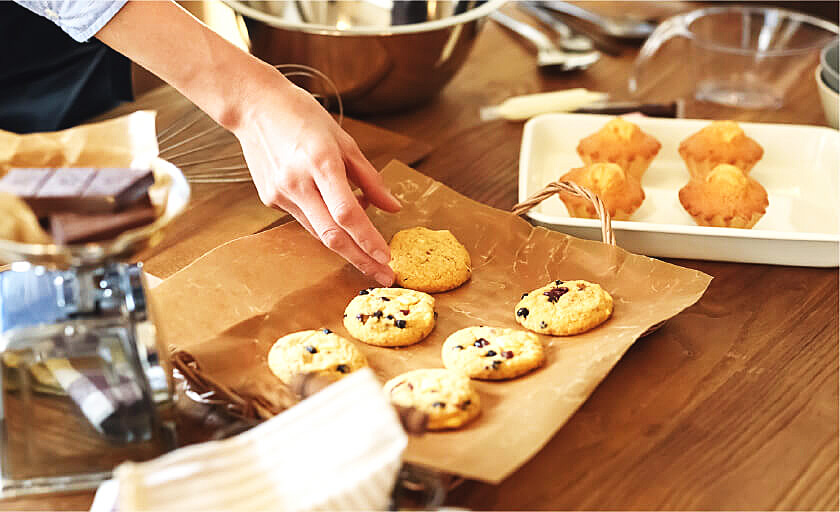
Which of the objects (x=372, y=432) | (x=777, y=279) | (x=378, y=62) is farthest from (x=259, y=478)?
(x=378, y=62)

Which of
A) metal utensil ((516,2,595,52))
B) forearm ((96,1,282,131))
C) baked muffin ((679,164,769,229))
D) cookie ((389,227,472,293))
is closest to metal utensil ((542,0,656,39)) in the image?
metal utensil ((516,2,595,52))

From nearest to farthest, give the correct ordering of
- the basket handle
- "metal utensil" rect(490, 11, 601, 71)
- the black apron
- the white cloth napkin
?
the white cloth napkin, the basket handle, the black apron, "metal utensil" rect(490, 11, 601, 71)

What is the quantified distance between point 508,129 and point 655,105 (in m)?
0.28

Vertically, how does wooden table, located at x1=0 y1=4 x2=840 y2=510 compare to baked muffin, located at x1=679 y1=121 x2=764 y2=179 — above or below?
below

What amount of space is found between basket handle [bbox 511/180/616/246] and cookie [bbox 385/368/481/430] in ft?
1.16

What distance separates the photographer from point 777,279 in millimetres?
1298

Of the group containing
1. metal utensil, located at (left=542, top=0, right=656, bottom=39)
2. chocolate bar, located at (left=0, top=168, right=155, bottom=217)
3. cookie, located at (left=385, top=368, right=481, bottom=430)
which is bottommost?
cookie, located at (left=385, top=368, right=481, bottom=430)

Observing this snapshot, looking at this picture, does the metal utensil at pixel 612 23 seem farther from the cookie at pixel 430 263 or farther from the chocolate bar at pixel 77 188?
the chocolate bar at pixel 77 188

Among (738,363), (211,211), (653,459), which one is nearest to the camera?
(653,459)

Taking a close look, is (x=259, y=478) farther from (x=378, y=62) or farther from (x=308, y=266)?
(x=378, y=62)

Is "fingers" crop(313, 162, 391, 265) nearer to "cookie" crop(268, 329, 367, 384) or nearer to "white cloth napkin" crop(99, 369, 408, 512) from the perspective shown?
"cookie" crop(268, 329, 367, 384)

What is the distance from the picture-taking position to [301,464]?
2.50ft

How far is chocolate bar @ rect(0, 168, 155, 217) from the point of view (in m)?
0.79

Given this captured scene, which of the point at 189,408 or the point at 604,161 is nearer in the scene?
the point at 189,408
